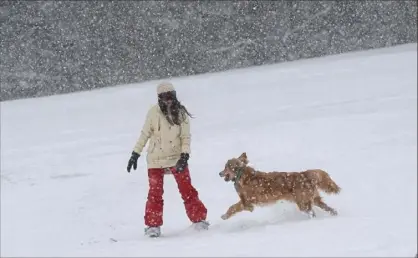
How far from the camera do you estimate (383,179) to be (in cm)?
965

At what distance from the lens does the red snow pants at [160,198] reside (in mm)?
7902

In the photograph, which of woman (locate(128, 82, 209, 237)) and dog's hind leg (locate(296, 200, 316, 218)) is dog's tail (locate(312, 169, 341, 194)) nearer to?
dog's hind leg (locate(296, 200, 316, 218))

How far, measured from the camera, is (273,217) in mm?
8148

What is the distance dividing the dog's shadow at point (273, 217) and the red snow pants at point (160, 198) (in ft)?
1.22

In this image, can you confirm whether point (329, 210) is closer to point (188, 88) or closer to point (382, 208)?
point (382, 208)

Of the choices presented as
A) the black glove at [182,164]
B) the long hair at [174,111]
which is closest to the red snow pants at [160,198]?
the black glove at [182,164]

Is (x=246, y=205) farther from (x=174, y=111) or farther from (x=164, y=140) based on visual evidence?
(x=174, y=111)

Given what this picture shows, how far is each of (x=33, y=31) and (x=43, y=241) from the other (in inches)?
597

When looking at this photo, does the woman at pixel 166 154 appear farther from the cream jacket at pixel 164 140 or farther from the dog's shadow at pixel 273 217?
the dog's shadow at pixel 273 217

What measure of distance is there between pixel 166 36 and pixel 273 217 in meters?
16.3

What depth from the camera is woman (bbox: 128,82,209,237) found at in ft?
25.7

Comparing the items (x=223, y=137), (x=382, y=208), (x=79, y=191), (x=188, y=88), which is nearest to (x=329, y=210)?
(x=382, y=208)

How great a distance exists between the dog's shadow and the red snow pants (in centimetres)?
37

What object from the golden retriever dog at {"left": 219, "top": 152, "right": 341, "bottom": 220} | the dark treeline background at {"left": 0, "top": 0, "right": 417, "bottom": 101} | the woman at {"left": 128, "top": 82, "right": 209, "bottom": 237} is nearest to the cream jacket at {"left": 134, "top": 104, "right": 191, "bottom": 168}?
the woman at {"left": 128, "top": 82, "right": 209, "bottom": 237}
